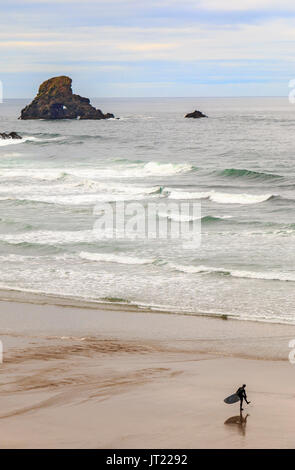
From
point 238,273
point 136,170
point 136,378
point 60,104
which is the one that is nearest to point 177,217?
point 238,273

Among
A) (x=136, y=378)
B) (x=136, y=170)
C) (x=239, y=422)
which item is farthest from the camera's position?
(x=136, y=170)

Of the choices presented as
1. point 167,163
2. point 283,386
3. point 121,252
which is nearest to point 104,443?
point 283,386

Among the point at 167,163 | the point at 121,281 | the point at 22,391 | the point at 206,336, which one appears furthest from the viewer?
the point at 167,163

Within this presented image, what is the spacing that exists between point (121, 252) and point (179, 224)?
19.1ft

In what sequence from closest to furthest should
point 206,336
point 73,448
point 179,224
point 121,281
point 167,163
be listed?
1. point 73,448
2. point 206,336
3. point 121,281
4. point 179,224
5. point 167,163

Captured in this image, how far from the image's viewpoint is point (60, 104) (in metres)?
124

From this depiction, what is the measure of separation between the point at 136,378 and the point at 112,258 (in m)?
10.8

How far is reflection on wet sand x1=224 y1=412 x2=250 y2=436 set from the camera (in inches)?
369

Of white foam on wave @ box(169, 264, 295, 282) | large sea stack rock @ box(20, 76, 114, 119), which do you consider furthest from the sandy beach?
large sea stack rock @ box(20, 76, 114, 119)

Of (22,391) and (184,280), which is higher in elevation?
(184,280)

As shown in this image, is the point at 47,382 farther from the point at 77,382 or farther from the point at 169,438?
the point at 169,438

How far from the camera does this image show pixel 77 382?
11.3 metres

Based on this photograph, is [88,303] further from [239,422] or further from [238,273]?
[239,422]

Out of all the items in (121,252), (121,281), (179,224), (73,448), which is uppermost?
(179,224)
